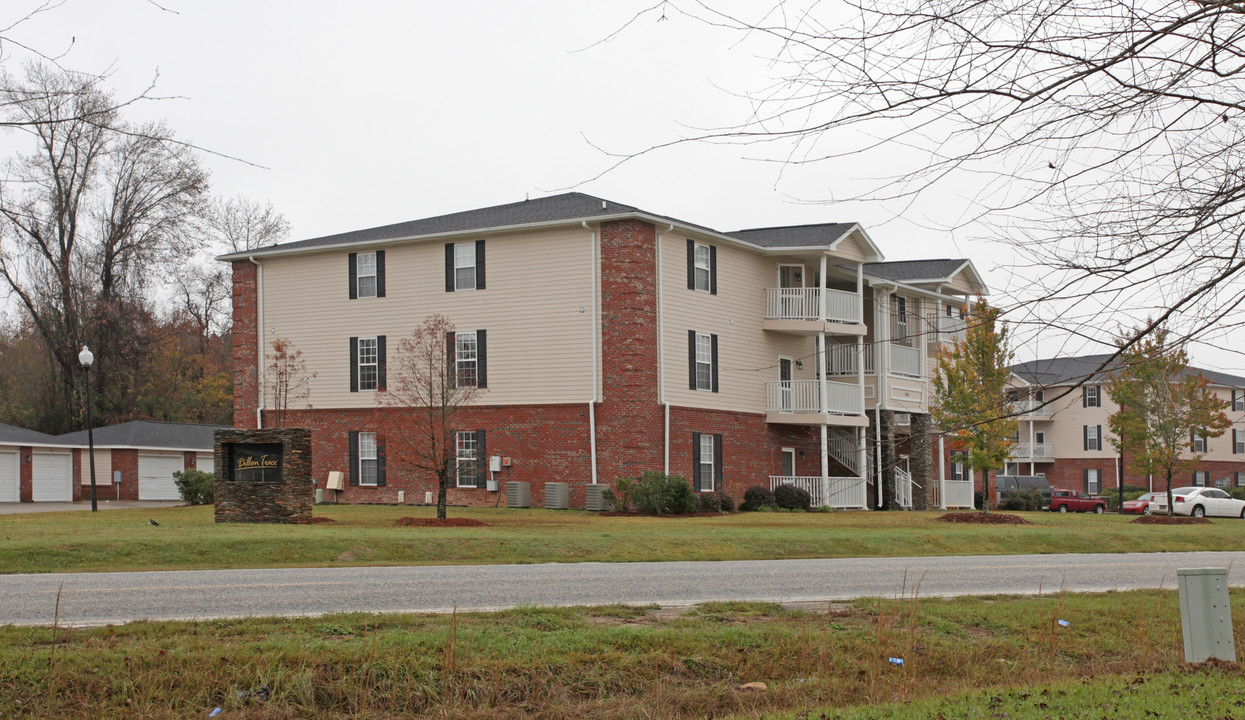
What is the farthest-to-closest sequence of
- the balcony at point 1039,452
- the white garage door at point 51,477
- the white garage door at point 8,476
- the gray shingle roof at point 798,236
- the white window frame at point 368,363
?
1. the balcony at point 1039,452
2. the white garage door at point 51,477
3. the white garage door at point 8,476
4. the white window frame at point 368,363
5. the gray shingle roof at point 798,236

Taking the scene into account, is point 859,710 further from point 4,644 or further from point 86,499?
point 86,499

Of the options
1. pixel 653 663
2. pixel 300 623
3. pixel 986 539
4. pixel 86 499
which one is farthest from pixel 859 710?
pixel 86 499

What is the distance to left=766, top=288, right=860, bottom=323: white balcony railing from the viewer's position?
3719cm

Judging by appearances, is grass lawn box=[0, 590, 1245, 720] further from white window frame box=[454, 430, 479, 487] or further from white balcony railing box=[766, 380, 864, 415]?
white balcony railing box=[766, 380, 864, 415]

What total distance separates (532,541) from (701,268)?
16975mm

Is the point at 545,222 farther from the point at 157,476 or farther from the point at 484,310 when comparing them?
the point at 157,476

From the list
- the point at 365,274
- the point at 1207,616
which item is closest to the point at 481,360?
the point at 365,274

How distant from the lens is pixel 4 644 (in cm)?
845

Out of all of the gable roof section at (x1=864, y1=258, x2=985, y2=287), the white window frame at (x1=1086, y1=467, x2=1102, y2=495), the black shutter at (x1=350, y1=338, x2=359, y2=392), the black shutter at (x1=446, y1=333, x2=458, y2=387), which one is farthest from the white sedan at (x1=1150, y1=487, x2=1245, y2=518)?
the black shutter at (x1=350, y1=338, x2=359, y2=392)

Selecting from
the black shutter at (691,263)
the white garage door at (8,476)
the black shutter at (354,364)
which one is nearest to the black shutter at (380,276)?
the black shutter at (354,364)

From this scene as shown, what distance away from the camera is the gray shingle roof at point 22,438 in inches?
1833

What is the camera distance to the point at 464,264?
35.9 metres

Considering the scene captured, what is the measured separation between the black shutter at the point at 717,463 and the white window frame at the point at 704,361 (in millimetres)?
1599

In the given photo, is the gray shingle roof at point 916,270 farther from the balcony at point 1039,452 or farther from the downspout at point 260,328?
the balcony at point 1039,452
